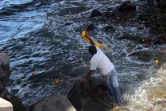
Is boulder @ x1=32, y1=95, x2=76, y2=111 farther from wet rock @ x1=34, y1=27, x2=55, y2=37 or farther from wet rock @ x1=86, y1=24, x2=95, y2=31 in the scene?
wet rock @ x1=86, y1=24, x2=95, y2=31

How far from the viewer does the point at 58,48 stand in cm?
1220

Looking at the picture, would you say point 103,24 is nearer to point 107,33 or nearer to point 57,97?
point 107,33

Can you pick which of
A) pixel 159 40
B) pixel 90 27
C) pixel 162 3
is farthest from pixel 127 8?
pixel 159 40

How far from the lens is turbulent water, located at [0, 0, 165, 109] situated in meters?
9.36

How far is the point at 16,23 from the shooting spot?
1609 centimetres

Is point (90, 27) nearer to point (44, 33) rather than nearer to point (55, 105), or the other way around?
point (44, 33)

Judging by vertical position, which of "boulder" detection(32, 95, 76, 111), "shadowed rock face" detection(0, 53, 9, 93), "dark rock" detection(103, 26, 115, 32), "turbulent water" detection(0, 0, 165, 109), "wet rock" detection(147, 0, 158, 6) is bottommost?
"turbulent water" detection(0, 0, 165, 109)

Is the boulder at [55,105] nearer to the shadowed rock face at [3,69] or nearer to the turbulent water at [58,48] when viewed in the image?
the shadowed rock face at [3,69]

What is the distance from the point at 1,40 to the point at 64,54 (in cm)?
382

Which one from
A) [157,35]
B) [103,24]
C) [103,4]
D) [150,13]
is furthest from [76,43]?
[103,4]

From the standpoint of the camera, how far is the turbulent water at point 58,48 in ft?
30.7

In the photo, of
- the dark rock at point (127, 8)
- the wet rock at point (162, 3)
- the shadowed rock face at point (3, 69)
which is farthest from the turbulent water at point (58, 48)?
the wet rock at point (162, 3)

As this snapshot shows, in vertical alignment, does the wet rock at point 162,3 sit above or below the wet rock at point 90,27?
above

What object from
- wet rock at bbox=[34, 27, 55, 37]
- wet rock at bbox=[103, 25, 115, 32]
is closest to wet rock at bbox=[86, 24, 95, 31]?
wet rock at bbox=[103, 25, 115, 32]
